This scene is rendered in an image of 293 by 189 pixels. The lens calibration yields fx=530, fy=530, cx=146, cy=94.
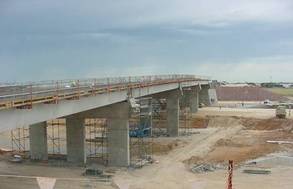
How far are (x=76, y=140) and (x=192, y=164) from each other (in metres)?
11.5

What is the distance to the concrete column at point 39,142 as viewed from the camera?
2110 inches

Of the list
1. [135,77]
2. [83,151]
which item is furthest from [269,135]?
[83,151]

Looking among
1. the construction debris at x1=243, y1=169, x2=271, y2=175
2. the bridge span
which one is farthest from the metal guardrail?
the construction debris at x1=243, y1=169, x2=271, y2=175

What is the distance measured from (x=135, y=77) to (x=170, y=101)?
62.6 ft

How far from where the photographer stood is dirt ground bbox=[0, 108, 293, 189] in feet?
135

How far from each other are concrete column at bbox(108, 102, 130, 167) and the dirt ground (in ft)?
7.21

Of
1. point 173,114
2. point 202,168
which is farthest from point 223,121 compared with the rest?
point 202,168

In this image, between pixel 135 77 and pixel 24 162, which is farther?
pixel 135 77

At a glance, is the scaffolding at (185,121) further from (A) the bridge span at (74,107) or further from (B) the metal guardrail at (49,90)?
(B) the metal guardrail at (49,90)

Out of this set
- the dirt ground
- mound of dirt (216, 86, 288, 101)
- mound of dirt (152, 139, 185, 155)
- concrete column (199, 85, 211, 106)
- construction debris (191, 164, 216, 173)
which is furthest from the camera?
mound of dirt (216, 86, 288, 101)

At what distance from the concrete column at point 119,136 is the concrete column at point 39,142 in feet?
26.2

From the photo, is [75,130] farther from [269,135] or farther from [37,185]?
[269,135]

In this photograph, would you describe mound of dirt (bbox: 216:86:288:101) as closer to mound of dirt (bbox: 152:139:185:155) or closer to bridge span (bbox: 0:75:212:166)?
bridge span (bbox: 0:75:212:166)

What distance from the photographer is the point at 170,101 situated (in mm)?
81500
